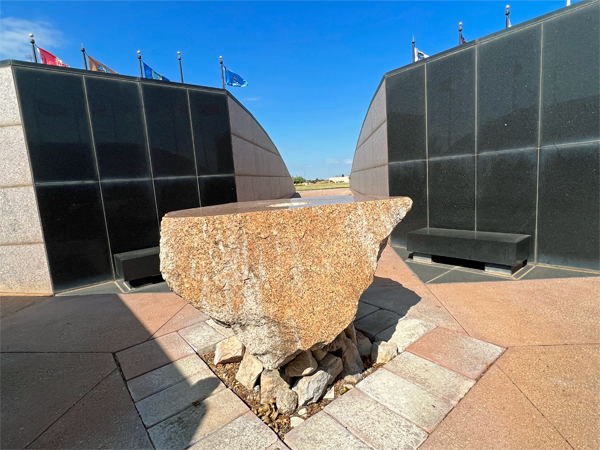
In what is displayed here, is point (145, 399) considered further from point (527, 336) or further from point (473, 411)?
point (527, 336)

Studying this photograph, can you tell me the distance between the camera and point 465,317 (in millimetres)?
4086

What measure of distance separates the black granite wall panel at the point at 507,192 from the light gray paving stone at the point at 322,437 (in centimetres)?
595

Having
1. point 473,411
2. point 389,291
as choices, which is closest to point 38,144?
point 389,291

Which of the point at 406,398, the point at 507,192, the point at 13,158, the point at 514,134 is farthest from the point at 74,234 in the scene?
the point at 514,134

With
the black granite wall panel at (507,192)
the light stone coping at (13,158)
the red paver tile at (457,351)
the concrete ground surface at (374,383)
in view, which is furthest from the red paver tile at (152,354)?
the black granite wall panel at (507,192)

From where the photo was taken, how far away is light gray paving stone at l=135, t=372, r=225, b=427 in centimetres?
268

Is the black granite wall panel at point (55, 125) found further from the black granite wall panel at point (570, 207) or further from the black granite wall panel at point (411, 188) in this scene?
the black granite wall panel at point (570, 207)

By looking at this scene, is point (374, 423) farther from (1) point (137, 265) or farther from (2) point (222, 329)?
(1) point (137, 265)

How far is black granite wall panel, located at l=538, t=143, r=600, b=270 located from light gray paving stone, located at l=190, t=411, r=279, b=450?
6410mm

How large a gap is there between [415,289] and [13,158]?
802 centimetres

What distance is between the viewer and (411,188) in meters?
8.08

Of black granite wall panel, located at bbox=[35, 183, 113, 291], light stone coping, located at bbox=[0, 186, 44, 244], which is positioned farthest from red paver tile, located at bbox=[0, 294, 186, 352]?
Result: light stone coping, located at bbox=[0, 186, 44, 244]

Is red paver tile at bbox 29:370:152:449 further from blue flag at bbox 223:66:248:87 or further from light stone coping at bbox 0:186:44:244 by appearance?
blue flag at bbox 223:66:248:87

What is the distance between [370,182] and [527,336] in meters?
8.24
